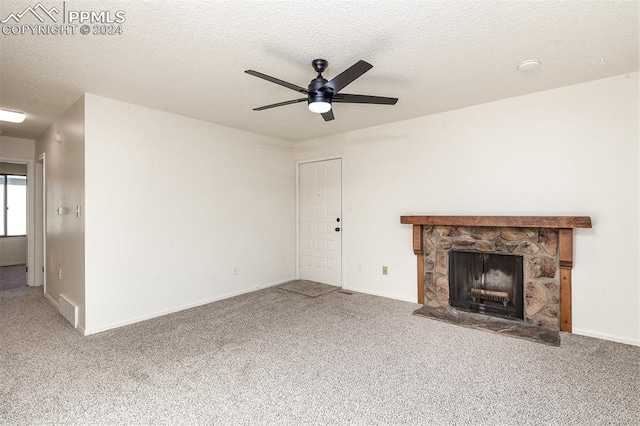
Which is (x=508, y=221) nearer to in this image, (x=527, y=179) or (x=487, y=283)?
(x=527, y=179)

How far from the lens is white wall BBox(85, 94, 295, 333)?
3223 millimetres

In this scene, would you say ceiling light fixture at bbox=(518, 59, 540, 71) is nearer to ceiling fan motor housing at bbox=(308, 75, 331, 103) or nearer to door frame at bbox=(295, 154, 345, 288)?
ceiling fan motor housing at bbox=(308, 75, 331, 103)

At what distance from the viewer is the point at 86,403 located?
1986 millimetres

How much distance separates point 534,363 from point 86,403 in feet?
10.4

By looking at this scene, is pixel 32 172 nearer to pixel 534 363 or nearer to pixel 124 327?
pixel 124 327

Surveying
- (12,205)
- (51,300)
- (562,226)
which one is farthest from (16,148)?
(562,226)

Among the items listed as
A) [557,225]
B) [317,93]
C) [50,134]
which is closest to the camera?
[317,93]

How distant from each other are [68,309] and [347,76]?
3724mm

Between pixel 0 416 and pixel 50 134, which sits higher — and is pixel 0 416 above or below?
below

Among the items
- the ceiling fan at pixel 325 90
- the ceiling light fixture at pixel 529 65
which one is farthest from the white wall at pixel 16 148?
the ceiling light fixture at pixel 529 65

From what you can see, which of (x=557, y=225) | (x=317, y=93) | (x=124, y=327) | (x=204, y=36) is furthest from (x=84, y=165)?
(x=557, y=225)

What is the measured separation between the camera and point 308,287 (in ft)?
15.9

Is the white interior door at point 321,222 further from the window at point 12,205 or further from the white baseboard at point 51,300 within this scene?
the window at point 12,205

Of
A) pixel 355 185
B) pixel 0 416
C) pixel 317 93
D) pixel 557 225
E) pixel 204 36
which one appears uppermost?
pixel 204 36
